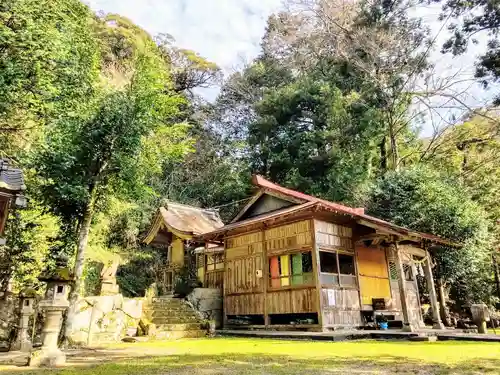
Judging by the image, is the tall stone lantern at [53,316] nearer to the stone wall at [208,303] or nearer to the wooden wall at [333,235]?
the wooden wall at [333,235]

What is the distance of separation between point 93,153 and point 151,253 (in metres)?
13.2

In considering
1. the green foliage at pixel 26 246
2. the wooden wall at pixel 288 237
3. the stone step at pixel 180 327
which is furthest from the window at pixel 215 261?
the green foliage at pixel 26 246

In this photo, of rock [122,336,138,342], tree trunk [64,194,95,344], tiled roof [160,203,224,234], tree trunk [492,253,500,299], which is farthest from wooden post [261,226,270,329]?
tree trunk [492,253,500,299]

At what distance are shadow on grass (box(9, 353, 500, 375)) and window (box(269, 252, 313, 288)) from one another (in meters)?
5.74

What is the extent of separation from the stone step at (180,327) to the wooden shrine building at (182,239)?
3.44 metres

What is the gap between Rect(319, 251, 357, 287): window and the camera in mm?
12469

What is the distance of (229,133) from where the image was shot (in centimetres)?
3123

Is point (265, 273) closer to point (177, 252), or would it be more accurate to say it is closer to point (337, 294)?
point (337, 294)

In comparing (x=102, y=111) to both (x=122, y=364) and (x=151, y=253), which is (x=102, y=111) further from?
(x=151, y=253)

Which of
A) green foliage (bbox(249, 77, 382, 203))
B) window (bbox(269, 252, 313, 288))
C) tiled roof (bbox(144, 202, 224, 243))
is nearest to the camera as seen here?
window (bbox(269, 252, 313, 288))

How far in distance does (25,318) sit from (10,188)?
307 centimetres

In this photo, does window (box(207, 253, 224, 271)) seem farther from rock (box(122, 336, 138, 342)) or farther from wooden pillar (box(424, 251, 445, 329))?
wooden pillar (box(424, 251, 445, 329))

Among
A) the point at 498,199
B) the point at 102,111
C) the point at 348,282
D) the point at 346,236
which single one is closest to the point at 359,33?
the point at 498,199

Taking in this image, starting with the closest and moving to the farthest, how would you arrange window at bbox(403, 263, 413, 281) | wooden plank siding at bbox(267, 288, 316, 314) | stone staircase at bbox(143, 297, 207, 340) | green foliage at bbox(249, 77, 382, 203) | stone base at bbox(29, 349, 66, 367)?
stone base at bbox(29, 349, 66, 367) → wooden plank siding at bbox(267, 288, 316, 314) → stone staircase at bbox(143, 297, 207, 340) → window at bbox(403, 263, 413, 281) → green foliage at bbox(249, 77, 382, 203)
